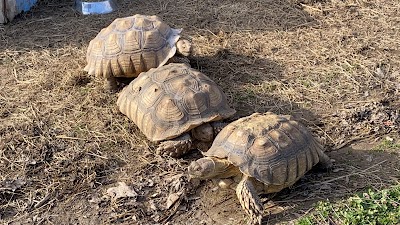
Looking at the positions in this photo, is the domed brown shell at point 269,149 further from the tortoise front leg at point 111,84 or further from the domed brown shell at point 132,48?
the tortoise front leg at point 111,84

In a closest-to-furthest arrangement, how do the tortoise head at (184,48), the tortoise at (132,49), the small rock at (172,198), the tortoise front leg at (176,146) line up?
the small rock at (172,198) → the tortoise front leg at (176,146) → the tortoise at (132,49) → the tortoise head at (184,48)

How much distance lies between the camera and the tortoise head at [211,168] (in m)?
3.81

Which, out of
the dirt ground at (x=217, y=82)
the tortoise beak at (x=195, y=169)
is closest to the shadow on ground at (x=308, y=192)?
the dirt ground at (x=217, y=82)

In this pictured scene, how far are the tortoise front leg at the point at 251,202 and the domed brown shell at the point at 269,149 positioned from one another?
0.10 meters

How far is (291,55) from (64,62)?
256 cm

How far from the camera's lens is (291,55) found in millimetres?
6070

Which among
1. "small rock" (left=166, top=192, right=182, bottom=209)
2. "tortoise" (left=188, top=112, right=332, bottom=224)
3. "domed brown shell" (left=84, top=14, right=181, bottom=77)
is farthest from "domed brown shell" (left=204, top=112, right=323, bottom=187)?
"domed brown shell" (left=84, top=14, right=181, bottom=77)

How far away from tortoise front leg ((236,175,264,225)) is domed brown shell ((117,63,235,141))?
868mm

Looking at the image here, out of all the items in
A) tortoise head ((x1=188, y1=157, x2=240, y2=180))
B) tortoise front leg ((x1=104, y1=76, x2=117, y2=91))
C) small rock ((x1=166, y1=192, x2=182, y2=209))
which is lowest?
small rock ((x1=166, y1=192, x2=182, y2=209))

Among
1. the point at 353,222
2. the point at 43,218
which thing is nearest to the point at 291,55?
the point at 353,222

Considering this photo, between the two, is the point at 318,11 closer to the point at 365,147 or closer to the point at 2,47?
the point at 365,147

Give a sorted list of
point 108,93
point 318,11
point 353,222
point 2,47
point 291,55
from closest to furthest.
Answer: point 353,222 → point 108,93 → point 291,55 → point 2,47 → point 318,11

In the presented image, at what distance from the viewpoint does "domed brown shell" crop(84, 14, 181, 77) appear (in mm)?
5328

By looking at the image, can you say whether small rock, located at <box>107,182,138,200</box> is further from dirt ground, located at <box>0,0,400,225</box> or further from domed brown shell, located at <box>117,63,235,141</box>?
domed brown shell, located at <box>117,63,235,141</box>
